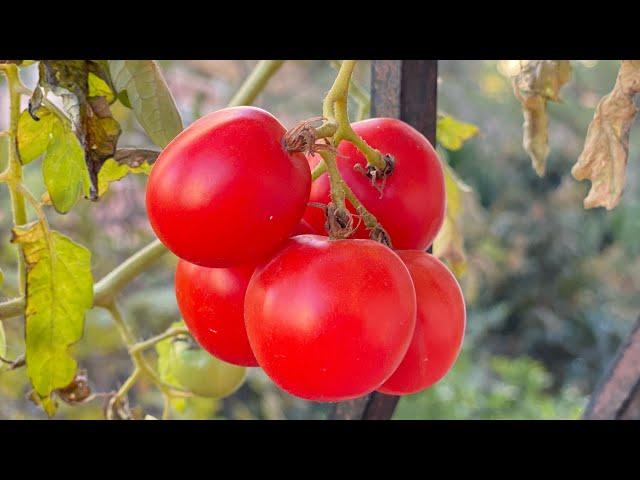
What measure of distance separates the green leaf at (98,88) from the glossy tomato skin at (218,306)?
0.42 feet

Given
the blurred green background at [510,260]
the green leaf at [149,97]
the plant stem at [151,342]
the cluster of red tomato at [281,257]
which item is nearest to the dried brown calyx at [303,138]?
the cluster of red tomato at [281,257]

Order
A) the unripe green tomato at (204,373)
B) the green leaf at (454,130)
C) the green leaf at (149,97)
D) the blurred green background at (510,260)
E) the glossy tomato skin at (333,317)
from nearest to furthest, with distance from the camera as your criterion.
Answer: the glossy tomato skin at (333,317) → the green leaf at (149,97) → the unripe green tomato at (204,373) → the green leaf at (454,130) → the blurred green background at (510,260)

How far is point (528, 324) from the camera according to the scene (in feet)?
9.74

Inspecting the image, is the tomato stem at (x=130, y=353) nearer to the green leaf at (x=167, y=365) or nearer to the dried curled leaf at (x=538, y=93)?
the green leaf at (x=167, y=365)

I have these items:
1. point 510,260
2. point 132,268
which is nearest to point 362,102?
point 132,268

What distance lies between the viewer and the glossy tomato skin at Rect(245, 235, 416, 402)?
1.35 feet

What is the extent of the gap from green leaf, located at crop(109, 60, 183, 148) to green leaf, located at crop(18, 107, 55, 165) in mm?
78

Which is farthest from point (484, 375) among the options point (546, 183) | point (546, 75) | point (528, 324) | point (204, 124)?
point (204, 124)

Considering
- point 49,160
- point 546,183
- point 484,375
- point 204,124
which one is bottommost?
point 484,375

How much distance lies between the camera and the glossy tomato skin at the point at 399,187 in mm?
490

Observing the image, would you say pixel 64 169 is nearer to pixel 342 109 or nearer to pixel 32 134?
pixel 32 134

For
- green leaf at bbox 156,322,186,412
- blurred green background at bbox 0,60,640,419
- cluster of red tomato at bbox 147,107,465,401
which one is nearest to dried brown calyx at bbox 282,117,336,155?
cluster of red tomato at bbox 147,107,465,401
